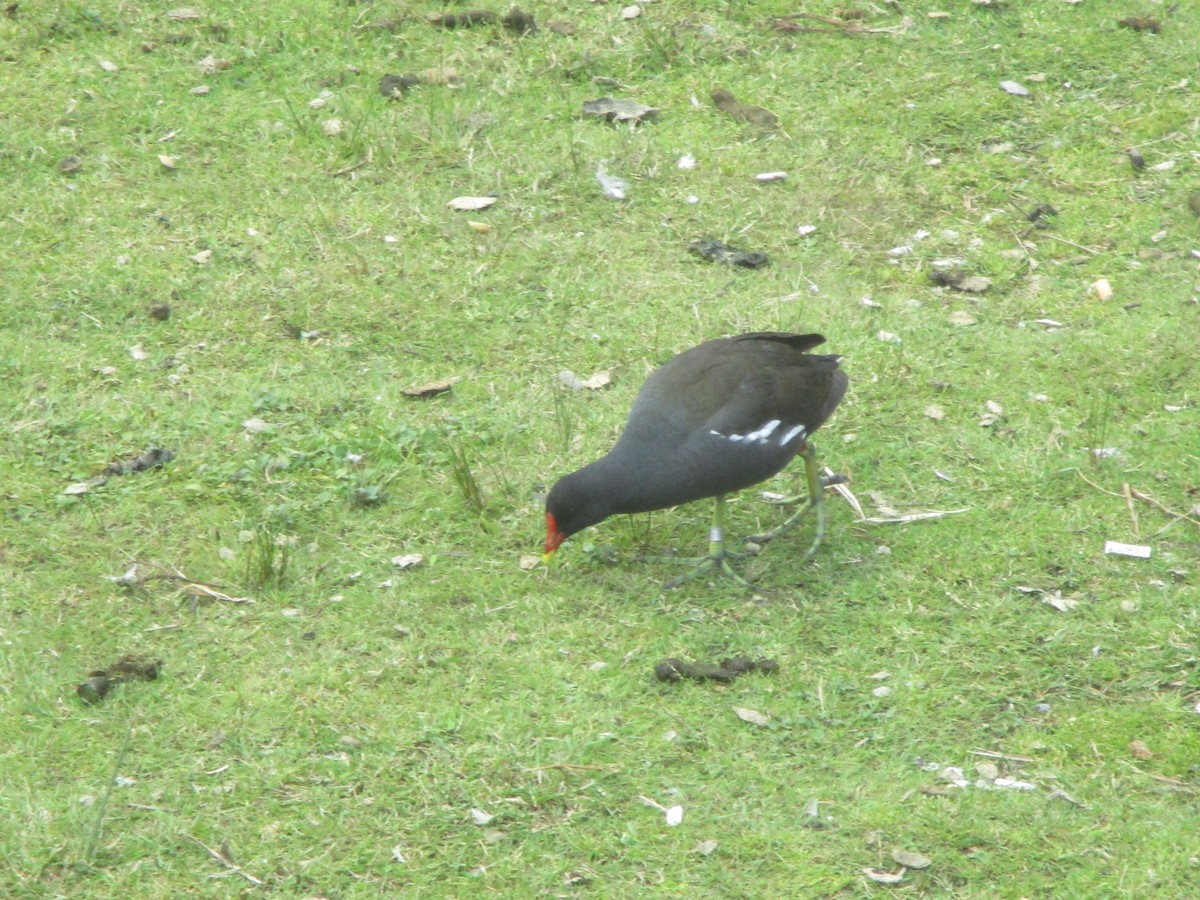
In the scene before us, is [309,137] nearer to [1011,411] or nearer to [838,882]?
[1011,411]

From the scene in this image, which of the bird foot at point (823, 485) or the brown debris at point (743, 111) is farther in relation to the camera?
the brown debris at point (743, 111)

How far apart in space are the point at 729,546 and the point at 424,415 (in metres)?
1.38

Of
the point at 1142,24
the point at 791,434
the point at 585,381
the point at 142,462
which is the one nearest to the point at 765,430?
the point at 791,434

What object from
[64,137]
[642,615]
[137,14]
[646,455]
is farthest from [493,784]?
[137,14]

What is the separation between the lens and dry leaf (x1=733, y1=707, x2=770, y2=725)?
174 inches

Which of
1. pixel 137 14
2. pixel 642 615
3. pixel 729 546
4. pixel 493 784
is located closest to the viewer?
pixel 493 784

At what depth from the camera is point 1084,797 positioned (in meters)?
4.10

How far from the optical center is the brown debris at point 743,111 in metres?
7.54

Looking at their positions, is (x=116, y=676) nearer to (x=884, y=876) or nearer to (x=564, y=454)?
(x=564, y=454)

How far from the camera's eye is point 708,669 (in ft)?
15.1

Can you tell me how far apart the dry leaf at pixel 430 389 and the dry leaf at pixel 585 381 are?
47 cm

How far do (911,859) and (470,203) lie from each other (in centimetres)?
415

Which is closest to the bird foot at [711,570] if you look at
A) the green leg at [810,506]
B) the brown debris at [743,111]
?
the green leg at [810,506]

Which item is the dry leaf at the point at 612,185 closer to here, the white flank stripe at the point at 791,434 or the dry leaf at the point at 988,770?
the white flank stripe at the point at 791,434
